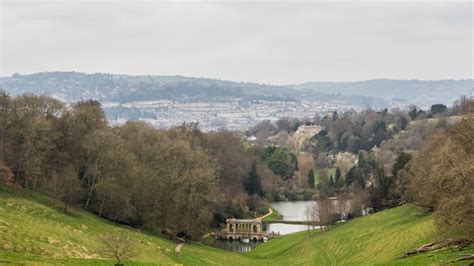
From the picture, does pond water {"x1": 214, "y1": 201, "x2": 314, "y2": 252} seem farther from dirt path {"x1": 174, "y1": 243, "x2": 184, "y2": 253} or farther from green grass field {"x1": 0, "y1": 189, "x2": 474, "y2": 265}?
dirt path {"x1": 174, "y1": 243, "x2": 184, "y2": 253}

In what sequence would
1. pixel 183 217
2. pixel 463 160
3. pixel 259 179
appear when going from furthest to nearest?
pixel 259 179, pixel 183 217, pixel 463 160

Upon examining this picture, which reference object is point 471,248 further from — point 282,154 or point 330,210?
point 282,154

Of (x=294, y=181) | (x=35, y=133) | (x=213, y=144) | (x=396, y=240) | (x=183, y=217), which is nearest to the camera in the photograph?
(x=396, y=240)

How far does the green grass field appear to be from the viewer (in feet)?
131

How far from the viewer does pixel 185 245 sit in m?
67.4

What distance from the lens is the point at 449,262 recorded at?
30672 millimetres

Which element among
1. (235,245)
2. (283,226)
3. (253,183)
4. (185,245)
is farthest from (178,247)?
(253,183)

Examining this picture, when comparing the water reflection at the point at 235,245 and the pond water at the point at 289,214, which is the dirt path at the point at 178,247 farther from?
the pond water at the point at 289,214

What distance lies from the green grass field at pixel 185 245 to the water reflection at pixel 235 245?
9378mm

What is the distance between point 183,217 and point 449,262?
46.8 metres

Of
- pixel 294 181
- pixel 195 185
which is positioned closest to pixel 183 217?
pixel 195 185

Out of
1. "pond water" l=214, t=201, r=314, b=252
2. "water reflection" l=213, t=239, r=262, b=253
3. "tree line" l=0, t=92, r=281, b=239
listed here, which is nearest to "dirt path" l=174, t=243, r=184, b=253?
"tree line" l=0, t=92, r=281, b=239

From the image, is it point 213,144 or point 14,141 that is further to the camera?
point 213,144

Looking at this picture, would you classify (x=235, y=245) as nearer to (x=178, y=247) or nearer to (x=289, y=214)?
(x=178, y=247)
